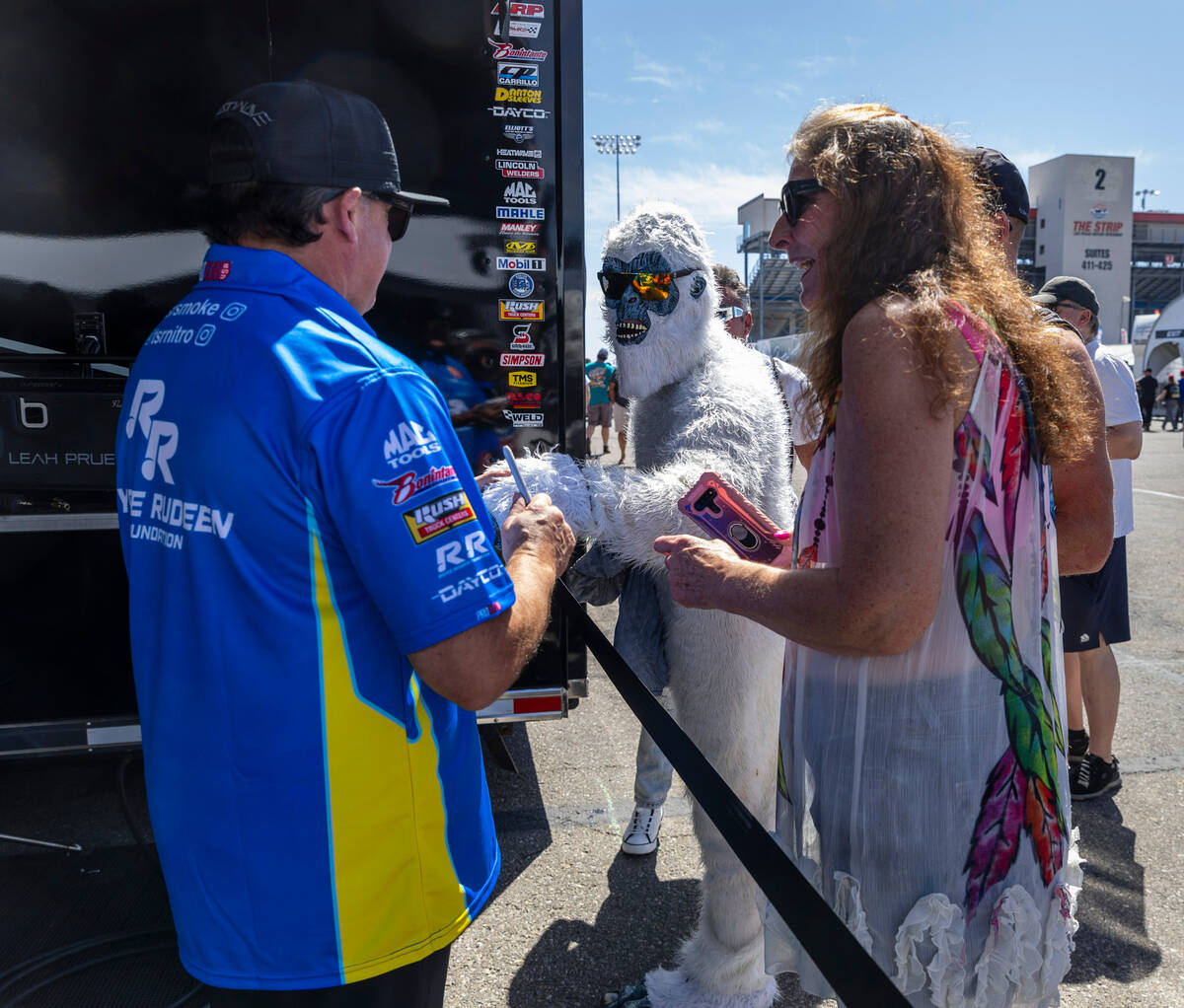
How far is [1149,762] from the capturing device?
12.8 feet

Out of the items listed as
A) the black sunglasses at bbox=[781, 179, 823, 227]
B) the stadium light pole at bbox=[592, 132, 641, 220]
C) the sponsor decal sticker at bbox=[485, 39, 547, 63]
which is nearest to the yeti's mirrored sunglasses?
the sponsor decal sticker at bbox=[485, 39, 547, 63]

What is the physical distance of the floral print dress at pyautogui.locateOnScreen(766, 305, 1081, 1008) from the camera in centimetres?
129

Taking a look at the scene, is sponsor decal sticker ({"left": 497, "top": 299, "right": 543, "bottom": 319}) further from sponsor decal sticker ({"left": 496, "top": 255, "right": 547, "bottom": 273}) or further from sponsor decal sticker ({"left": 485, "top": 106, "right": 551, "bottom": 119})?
sponsor decal sticker ({"left": 485, "top": 106, "right": 551, "bottom": 119})

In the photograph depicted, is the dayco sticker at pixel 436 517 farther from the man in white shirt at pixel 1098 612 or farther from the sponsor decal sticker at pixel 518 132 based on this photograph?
the man in white shirt at pixel 1098 612

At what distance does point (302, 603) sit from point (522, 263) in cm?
205

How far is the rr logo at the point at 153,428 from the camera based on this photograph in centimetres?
114

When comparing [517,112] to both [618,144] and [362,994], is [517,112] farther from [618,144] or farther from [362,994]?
[618,144]

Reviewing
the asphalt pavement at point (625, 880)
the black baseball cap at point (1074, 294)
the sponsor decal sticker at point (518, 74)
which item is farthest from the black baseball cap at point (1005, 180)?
the asphalt pavement at point (625, 880)

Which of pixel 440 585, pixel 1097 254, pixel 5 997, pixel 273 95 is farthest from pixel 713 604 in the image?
pixel 1097 254

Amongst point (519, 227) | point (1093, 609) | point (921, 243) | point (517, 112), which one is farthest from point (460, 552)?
point (1093, 609)

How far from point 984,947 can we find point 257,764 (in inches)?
42.5

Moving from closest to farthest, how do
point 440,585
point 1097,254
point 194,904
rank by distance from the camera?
1. point 440,585
2. point 194,904
3. point 1097,254

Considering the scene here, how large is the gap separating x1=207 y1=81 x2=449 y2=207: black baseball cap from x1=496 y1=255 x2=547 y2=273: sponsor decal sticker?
1.63 metres

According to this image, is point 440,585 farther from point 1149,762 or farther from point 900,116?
point 1149,762
